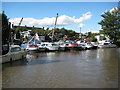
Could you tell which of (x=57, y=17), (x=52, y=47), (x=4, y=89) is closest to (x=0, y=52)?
(x=4, y=89)

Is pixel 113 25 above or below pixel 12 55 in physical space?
above

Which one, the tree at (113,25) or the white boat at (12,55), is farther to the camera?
the tree at (113,25)

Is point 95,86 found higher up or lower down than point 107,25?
lower down

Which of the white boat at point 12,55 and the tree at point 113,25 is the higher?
the tree at point 113,25

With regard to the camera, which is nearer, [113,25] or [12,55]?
[12,55]

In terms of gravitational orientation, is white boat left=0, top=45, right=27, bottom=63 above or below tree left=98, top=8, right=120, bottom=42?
below

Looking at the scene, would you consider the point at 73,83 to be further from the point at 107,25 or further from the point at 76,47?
the point at 107,25

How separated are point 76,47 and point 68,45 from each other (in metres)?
2.10

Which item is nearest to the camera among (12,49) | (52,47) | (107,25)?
(12,49)

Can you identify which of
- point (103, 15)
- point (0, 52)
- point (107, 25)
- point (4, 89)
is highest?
point (103, 15)

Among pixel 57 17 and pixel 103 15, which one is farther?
pixel 103 15

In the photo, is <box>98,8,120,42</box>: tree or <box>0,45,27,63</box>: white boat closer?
<box>0,45,27,63</box>: white boat

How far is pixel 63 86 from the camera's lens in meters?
→ 10.2

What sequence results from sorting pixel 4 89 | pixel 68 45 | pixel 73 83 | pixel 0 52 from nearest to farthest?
pixel 4 89 < pixel 73 83 < pixel 0 52 < pixel 68 45
